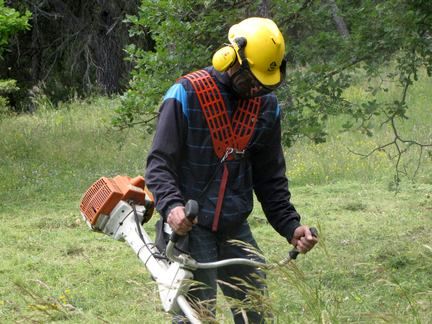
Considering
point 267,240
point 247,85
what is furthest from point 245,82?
point 267,240

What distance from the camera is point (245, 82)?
4.13m

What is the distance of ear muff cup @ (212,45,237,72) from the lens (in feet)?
13.3

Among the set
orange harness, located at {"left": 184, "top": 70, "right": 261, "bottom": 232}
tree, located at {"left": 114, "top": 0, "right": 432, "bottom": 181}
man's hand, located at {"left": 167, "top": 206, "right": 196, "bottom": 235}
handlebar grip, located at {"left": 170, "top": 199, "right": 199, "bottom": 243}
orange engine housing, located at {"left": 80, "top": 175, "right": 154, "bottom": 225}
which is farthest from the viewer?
tree, located at {"left": 114, "top": 0, "right": 432, "bottom": 181}

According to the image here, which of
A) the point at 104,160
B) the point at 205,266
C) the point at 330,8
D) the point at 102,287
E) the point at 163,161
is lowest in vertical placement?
the point at 104,160

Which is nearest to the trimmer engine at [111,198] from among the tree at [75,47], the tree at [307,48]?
the tree at [307,48]

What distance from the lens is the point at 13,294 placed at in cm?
671

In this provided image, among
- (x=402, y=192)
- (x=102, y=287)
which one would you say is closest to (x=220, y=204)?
(x=102, y=287)

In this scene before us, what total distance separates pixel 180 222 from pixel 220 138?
1.93ft

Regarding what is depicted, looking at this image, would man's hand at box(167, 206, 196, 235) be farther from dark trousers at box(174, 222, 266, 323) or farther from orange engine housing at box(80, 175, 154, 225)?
orange engine housing at box(80, 175, 154, 225)

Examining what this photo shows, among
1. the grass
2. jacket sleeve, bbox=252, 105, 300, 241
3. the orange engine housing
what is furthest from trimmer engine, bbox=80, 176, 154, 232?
jacket sleeve, bbox=252, 105, 300, 241

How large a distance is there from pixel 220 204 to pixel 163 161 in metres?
0.33

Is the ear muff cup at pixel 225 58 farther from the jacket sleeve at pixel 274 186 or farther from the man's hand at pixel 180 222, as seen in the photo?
the man's hand at pixel 180 222

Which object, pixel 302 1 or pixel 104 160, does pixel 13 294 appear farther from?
pixel 104 160

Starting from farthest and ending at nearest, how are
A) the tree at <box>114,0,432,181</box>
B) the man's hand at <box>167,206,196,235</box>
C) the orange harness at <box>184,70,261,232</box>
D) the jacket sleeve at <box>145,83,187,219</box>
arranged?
the tree at <box>114,0,432,181</box> → the orange harness at <box>184,70,261,232</box> → the jacket sleeve at <box>145,83,187,219</box> → the man's hand at <box>167,206,196,235</box>
